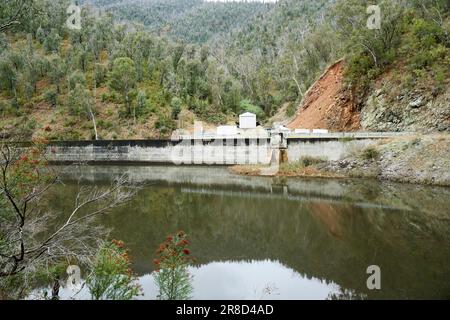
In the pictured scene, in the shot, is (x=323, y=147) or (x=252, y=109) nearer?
(x=323, y=147)

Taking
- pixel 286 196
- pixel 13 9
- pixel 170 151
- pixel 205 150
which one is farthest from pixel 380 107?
pixel 13 9

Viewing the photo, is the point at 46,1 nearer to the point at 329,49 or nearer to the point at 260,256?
the point at 329,49

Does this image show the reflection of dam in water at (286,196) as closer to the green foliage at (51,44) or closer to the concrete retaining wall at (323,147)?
the concrete retaining wall at (323,147)

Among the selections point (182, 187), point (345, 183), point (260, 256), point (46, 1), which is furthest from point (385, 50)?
point (46, 1)

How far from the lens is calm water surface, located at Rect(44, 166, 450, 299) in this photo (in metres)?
11.1

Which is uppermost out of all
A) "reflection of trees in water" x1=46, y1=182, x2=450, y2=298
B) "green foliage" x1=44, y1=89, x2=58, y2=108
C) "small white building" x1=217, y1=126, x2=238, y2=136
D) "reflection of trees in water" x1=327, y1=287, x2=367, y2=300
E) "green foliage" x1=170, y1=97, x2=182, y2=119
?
"green foliage" x1=44, y1=89, x2=58, y2=108

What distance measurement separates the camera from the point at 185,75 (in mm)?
67062

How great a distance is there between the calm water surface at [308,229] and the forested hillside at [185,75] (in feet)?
43.8

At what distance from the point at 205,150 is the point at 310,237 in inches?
1055

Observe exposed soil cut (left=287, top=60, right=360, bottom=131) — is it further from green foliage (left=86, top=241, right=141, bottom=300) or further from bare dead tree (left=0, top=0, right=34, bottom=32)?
bare dead tree (left=0, top=0, right=34, bottom=32)

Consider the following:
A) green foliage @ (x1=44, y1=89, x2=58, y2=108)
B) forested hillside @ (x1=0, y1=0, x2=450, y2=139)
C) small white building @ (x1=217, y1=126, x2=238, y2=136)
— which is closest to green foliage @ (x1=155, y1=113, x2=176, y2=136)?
forested hillside @ (x1=0, y1=0, x2=450, y2=139)

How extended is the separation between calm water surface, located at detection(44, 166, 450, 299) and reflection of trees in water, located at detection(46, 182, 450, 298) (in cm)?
3

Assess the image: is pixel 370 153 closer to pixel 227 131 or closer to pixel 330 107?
pixel 330 107

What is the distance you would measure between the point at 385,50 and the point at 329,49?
26699 mm
